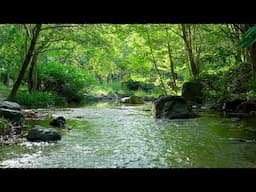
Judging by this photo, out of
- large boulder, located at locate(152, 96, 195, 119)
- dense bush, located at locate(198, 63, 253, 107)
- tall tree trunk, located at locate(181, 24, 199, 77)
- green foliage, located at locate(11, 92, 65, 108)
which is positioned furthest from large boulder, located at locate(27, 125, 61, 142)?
tall tree trunk, located at locate(181, 24, 199, 77)

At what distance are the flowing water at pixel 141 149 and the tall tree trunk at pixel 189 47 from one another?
32.1 ft

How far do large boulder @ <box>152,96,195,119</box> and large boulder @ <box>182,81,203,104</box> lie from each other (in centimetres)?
531

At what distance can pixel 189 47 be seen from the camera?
20078 mm

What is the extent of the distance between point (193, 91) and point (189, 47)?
328 cm

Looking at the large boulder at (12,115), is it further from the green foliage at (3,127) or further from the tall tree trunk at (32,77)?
the tall tree trunk at (32,77)

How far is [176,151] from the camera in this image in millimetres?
6715

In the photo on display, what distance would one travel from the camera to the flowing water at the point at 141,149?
5773 millimetres

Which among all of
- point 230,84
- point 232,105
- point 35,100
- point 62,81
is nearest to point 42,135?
point 232,105

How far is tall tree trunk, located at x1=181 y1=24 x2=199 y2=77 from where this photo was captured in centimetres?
1983

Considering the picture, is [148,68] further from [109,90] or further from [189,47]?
[109,90]

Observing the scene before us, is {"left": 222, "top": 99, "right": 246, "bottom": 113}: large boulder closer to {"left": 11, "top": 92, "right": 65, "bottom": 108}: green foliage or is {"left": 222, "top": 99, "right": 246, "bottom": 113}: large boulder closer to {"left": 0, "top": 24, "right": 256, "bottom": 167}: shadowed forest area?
{"left": 0, "top": 24, "right": 256, "bottom": 167}: shadowed forest area
